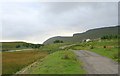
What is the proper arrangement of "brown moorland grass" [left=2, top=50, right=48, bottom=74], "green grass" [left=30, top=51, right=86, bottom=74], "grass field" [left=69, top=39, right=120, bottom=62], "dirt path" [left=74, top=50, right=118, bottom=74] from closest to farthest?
1. "dirt path" [left=74, top=50, right=118, bottom=74]
2. "green grass" [left=30, top=51, right=86, bottom=74]
3. "brown moorland grass" [left=2, top=50, right=48, bottom=74]
4. "grass field" [left=69, top=39, right=120, bottom=62]

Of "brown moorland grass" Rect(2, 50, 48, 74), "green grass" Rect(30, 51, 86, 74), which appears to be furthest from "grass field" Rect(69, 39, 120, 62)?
"brown moorland grass" Rect(2, 50, 48, 74)

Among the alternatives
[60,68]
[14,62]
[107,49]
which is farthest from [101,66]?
[107,49]

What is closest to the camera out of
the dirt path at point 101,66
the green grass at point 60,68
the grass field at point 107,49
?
the dirt path at point 101,66

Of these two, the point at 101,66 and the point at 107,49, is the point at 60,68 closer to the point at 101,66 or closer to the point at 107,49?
the point at 101,66

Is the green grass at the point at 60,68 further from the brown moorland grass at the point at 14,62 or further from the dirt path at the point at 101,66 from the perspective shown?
the brown moorland grass at the point at 14,62

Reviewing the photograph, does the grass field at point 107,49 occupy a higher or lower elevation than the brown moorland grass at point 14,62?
higher

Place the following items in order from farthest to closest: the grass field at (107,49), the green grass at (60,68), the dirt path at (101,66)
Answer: the grass field at (107,49) < the green grass at (60,68) < the dirt path at (101,66)

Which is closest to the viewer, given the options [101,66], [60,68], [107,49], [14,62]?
[60,68]

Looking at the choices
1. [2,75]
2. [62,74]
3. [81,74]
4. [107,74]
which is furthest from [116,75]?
[2,75]

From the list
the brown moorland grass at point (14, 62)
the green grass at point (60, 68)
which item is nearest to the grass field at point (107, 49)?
the green grass at point (60, 68)

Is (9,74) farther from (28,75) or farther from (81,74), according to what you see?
(81,74)

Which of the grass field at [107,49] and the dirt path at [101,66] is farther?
the grass field at [107,49]

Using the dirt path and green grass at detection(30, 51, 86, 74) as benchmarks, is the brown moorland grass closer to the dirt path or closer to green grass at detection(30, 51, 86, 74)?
green grass at detection(30, 51, 86, 74)

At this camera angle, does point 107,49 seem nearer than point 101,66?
No
